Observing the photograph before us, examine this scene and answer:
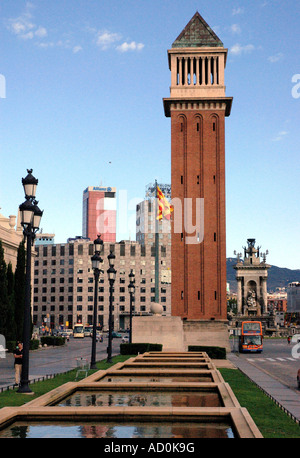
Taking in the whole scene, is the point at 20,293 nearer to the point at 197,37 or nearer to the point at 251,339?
the point at 251,339

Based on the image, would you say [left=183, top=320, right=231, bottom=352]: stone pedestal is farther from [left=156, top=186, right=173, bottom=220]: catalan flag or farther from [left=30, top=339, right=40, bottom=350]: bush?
[left=30, top=339, right=40, bottom=350]: bush

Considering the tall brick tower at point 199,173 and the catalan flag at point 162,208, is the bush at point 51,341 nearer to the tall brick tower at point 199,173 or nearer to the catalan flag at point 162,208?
the tall brick tower at point 199,173

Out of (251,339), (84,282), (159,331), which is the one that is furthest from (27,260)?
(84,282)

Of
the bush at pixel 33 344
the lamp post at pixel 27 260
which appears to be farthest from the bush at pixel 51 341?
the lamp post at pixel 27 260

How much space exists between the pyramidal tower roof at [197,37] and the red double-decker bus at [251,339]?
1346 inches

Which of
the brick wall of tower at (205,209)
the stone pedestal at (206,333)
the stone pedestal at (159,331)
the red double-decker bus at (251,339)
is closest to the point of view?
the stone pedestal at (159,331)

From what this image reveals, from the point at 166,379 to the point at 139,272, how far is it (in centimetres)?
14075

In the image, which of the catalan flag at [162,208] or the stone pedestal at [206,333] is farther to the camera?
the stone pedestal at [206,333]

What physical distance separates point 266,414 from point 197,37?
58.5 m

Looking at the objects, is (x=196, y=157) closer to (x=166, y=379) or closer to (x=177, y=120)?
(x=177, y=120)

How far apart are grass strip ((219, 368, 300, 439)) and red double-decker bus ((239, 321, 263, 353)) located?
38798 millimetres

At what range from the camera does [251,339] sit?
2514 inches

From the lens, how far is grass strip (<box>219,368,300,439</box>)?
13.4 meters

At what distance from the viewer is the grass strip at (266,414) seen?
529 inches
